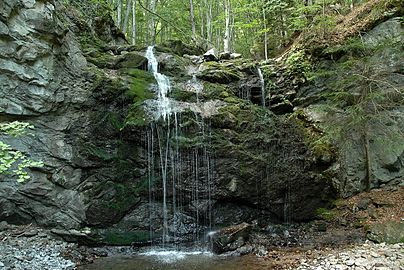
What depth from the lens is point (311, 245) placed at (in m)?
8.24

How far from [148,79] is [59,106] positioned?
2998 mm

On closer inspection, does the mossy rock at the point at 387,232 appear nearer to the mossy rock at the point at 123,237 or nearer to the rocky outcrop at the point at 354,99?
the rocky outcrop at the point at 354,99

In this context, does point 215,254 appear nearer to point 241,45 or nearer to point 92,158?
point 92,158

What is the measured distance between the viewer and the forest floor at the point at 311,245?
667 centimetres

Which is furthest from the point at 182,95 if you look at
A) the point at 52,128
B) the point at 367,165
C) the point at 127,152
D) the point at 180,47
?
the point at 367,165

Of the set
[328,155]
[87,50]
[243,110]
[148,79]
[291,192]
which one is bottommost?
[291,192]

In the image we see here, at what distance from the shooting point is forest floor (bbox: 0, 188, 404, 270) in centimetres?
667

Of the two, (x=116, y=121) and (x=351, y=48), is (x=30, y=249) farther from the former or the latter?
(x=351, y=48)

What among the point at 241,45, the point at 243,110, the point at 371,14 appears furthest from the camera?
the point at 241,45

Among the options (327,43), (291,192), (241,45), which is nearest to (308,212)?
(291,192)

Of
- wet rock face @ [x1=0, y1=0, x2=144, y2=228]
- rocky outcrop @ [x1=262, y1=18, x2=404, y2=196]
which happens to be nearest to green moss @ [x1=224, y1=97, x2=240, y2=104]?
rocky outcrop @ [x1=262, y1=18, x2=404, y2=196]

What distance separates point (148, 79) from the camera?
10.8 metres

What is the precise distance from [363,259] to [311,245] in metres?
1.77

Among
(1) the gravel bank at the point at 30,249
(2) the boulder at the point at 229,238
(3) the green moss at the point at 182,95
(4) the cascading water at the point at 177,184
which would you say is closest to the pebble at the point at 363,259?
(2) the boulder at the point at 229,238
